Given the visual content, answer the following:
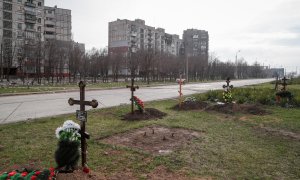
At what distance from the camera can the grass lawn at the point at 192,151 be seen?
4.81m

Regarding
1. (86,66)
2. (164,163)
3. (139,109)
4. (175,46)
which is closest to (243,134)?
→ (164,163)

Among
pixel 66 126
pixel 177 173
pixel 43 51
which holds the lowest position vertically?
pixel 177 173

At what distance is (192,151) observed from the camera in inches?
232

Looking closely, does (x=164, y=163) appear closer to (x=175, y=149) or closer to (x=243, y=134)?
(x=175, y=149)

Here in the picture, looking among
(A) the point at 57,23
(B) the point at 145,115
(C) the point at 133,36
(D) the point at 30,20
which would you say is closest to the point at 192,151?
(B) the point at 145,115

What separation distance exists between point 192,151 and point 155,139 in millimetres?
1279

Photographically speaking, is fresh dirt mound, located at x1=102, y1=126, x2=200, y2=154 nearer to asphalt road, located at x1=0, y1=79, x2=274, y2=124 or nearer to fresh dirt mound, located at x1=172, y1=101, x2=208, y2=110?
asphalt road, located at x1=0, y1=79, x2=274, y2=124

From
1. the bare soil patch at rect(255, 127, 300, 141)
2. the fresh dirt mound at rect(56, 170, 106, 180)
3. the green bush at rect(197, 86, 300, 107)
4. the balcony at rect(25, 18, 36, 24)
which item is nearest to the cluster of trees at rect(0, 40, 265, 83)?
the green bush at rect(197, 86, 300, 107)

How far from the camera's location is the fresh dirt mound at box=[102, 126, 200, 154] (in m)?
6.20

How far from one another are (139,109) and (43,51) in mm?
38304

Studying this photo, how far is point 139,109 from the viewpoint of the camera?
10.6 metres

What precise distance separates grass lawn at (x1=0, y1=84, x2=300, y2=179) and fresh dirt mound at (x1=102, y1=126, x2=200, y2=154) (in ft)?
0.91

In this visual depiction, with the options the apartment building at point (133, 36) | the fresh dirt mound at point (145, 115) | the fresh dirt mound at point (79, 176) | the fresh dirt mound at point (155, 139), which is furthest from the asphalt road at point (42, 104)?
the apartment building at point (133, 36)

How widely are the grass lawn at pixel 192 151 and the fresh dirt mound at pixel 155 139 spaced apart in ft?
0.91
